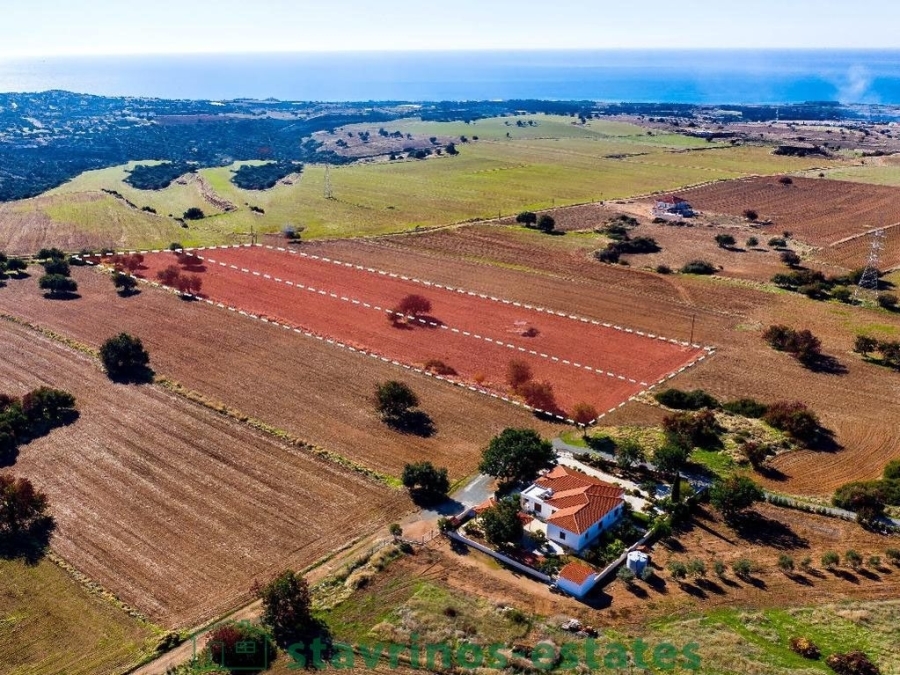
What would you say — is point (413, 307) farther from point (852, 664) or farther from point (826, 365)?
point (852, 664)

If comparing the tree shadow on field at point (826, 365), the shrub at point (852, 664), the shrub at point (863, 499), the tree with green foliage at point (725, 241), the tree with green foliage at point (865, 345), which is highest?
the tree with green foliage at point (725, 241)

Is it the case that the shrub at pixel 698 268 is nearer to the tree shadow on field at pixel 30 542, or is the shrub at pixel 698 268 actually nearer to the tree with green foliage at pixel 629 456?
the tree with green foliage at pixel 629 456

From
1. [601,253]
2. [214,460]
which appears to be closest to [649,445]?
[214,460]

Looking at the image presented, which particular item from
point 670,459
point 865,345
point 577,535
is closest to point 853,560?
point 670,459

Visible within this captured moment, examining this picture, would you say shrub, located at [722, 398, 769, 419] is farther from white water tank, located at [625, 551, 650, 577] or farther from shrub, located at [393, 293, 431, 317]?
shrub, located at [393, 293, 431, 317]

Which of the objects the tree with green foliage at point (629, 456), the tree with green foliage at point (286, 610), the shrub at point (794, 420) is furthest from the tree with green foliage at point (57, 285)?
the shrub at point (794, 420)
